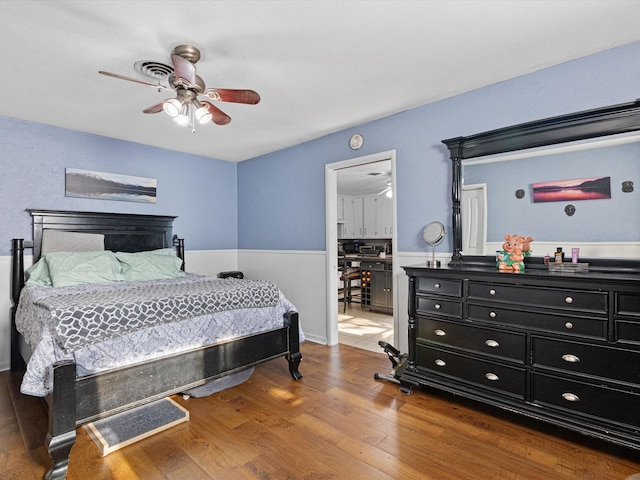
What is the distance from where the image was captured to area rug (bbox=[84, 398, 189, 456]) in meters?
2.08

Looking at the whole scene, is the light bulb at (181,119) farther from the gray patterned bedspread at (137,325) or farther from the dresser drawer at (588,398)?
the dresser drawer at (588,398)

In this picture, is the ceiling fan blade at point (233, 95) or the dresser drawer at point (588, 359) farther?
the ceiling fan blade at point (233, 95)

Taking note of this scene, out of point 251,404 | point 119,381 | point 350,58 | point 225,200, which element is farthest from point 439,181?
point 225,200

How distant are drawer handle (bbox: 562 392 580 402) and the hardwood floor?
25cm

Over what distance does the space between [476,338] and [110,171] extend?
420cm

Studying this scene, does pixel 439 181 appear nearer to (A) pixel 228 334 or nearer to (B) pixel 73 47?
(A) pixel 228 334

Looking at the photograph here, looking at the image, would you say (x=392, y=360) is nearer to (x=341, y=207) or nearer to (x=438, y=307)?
(x=438, y=307)

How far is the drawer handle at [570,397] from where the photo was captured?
2.04 meters

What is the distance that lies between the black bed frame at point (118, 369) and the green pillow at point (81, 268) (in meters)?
0.47

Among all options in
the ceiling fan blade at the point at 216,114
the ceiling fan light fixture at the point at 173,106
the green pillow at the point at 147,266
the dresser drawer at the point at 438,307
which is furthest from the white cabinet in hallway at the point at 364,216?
the ceiling fan light fixture at the point at 173,106

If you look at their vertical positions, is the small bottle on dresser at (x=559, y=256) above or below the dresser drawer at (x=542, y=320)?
above

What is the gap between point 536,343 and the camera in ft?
7.18

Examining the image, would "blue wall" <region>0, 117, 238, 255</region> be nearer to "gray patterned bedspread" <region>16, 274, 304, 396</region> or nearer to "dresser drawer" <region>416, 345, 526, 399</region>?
"gray patterned bedspread" <region>16, 274, 304, 396</region>

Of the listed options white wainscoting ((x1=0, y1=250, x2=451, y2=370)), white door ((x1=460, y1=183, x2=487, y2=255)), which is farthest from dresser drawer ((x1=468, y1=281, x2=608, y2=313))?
white wainscoting ((x1=0, y1=250, x2=451, y2=370))
